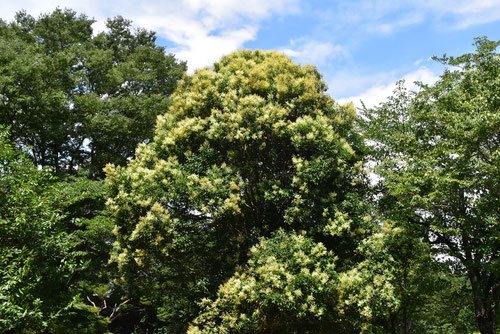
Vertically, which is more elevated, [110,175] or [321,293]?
[110,175]

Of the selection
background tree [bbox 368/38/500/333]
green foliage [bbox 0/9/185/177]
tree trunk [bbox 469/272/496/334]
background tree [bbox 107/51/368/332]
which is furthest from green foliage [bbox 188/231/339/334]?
green foliage [bbox 0/9/185/177]

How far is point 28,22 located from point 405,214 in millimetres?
28010

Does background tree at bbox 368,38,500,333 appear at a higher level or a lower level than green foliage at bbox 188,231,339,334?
higher

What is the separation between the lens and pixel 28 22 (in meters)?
30.2

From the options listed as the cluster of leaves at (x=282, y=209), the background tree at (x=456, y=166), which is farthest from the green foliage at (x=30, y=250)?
the background tree at (x=456, y=166)

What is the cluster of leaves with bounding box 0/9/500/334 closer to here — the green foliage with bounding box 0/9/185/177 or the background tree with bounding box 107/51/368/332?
the background tree with bounding box 107/51/368/332

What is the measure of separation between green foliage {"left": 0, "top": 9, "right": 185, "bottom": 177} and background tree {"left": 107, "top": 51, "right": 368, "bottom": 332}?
11.5 m

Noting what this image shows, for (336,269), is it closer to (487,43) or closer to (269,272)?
(269,272)

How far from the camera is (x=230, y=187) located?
1410cm

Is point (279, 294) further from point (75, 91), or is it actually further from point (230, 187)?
point (75, 91)

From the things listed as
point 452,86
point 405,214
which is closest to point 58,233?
point 405,214

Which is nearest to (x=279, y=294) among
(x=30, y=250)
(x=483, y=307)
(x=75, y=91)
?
(x=483, y=307)

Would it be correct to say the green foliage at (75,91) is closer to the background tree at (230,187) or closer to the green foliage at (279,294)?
the background tree at (230,187)

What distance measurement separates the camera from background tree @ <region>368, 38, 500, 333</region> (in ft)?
47.5
